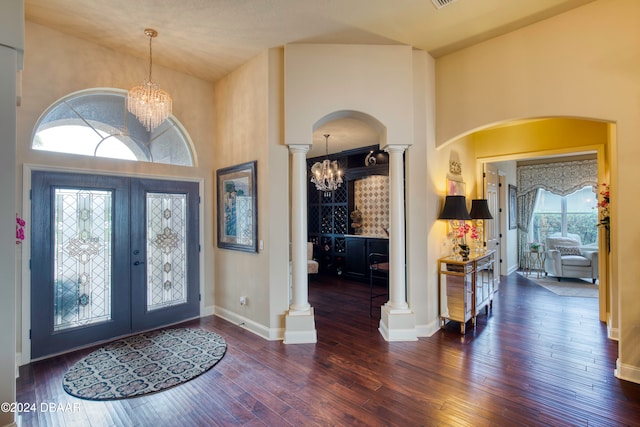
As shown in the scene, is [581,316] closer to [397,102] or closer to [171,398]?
[397,102]

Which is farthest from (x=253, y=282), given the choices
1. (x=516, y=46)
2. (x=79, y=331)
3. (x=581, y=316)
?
(x=581, y=316)

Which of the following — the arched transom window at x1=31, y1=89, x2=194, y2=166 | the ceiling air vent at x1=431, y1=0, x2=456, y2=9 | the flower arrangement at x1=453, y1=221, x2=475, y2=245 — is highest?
the ceiling air vent at x1=431, y1=0, x2=456, y2=9

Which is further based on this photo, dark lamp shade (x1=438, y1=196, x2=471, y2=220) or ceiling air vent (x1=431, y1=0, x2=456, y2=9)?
dark lamp shade (x1=438, y1=196, x2=471, y2=220)

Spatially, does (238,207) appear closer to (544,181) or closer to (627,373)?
(627,373)

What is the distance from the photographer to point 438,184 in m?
3.98

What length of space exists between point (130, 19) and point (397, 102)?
10.3 ft

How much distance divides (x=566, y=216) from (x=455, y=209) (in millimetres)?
5988

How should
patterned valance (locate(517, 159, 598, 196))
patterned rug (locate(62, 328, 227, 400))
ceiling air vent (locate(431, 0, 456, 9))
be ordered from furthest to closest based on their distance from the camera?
patterned valance (locate(517, 159, 598, 196)), ceiling air vent (locate(431, 0, 456, 9)), patterned rug (locate(62, 328, 227, 400))

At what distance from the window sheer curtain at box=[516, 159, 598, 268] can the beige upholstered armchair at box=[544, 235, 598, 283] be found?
804 mm

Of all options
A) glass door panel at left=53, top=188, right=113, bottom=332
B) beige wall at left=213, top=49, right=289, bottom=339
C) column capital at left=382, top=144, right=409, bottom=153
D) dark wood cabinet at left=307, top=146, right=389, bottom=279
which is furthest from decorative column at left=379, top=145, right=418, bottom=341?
glass door panel at left=53, top=188, right=113, bottom=332

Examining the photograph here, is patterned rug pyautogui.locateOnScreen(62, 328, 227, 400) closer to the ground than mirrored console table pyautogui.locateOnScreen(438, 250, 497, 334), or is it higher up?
closer to the ground

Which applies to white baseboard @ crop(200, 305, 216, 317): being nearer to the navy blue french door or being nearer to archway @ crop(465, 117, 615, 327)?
the navy blue french door

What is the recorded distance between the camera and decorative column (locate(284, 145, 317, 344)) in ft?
11.5

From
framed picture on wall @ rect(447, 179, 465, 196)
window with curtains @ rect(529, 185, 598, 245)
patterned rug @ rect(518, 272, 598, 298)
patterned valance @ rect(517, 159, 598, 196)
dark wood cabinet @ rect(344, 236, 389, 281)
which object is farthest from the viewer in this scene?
window with curtains @ rect(529, 185, 598, 245)
